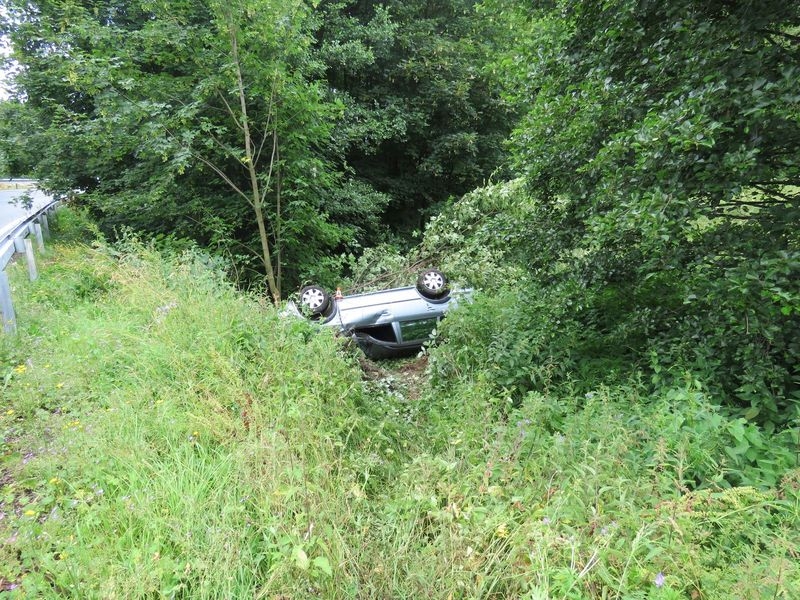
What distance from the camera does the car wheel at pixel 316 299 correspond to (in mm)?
6586

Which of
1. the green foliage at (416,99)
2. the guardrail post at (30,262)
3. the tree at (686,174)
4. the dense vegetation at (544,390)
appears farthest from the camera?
the green foliage at (416,99)

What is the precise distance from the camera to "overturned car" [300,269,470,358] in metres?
6.76

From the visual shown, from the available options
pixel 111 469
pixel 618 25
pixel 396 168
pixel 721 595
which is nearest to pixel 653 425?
pixel 721 595

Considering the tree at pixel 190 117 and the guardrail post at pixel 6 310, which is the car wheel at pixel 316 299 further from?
the guardrail post at pixel 6 310

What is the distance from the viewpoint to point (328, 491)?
2.55m

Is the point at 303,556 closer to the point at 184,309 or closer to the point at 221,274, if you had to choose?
the point at 184,309

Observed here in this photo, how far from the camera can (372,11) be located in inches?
524

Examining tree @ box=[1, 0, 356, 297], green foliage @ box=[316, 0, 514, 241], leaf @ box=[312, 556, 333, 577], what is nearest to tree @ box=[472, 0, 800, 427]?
leaf @ box=[312, 556, 333, 577]

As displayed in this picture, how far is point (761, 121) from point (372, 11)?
44.0 feet

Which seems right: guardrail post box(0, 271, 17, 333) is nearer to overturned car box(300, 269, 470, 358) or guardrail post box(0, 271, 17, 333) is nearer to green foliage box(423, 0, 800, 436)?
overturned car box(300, 269, 470, 358)

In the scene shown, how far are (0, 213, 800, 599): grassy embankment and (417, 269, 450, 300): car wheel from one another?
3.11 m

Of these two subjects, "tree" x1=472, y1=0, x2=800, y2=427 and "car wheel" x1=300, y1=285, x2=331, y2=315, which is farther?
"car wheel" x1=300, y1=285, x2=331, y2=315

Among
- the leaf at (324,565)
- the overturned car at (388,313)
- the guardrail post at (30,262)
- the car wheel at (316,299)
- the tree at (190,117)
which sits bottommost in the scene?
the overturned car at (388,313)

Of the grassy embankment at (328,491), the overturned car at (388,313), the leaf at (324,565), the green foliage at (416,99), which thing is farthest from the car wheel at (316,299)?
the green foliage at (416,99)
